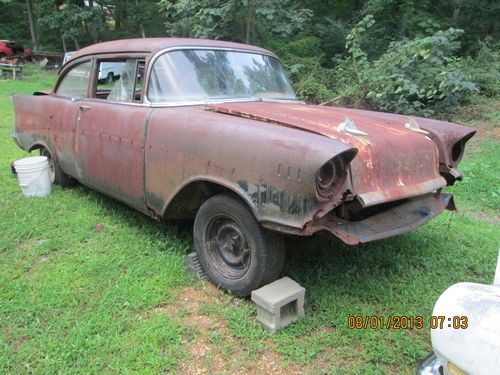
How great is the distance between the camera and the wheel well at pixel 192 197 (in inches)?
120

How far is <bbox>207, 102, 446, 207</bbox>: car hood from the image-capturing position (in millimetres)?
2553

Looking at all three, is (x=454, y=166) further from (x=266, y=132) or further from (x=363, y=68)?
(x=363, y=68)

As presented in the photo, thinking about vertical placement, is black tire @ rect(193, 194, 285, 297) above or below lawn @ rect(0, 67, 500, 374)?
above

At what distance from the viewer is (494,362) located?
4.69 ft

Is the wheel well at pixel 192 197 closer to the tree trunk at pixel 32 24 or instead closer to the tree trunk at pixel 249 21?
the tree trunk at pixel 249 21

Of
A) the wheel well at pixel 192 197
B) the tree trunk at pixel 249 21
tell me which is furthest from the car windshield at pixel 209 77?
the tree trunk at pixel 249 21

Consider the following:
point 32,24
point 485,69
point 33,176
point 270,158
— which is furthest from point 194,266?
point 32,24

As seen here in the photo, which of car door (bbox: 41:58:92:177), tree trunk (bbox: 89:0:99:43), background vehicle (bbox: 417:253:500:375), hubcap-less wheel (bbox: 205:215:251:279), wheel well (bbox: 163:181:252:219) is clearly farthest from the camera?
tree trunk (bbox: 89:0:99:43)

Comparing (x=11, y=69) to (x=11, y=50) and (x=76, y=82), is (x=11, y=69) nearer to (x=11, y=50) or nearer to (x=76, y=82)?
(x=11, y=50)

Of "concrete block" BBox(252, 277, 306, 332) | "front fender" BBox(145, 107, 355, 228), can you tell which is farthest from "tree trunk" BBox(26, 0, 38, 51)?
"concrete block" BBox(252, 277, 306, 332)

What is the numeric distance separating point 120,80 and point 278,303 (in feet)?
8.47

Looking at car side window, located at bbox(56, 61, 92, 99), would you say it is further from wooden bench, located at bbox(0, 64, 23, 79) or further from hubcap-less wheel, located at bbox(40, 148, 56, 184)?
wooden bench, located at bbox(0, 64, 23, 79)

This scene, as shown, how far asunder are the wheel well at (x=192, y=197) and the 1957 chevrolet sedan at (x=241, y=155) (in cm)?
1

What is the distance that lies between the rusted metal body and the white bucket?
2.56 ft
